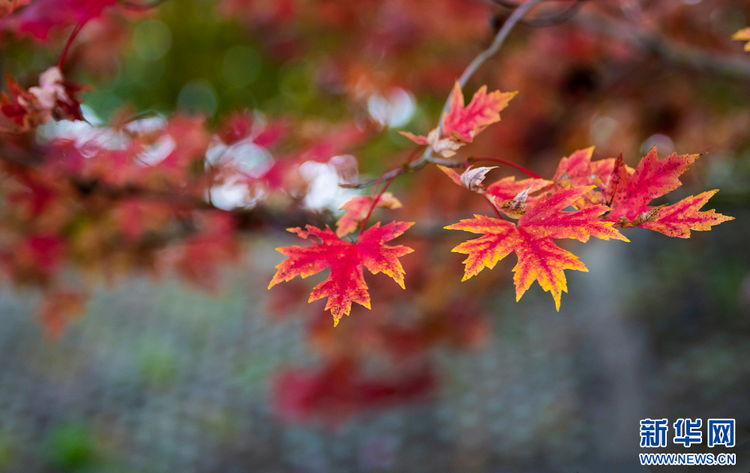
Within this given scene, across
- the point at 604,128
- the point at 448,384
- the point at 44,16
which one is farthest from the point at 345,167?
the point at 448,384

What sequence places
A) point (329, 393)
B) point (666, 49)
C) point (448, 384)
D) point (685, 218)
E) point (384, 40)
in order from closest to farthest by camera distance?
point (685, 218) < point (666, 49) < point (384, 40) < point (329, 393) < point (448, 384)

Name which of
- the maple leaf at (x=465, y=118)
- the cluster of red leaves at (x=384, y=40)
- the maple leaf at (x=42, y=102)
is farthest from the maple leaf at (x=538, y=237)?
the cluster of red leaves at (x=384, y=40)

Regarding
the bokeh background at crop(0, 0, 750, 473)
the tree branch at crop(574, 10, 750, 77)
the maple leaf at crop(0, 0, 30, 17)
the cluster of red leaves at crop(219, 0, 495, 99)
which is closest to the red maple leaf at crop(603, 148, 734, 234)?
the bokeh background at crop(0, 0, 750, 473)

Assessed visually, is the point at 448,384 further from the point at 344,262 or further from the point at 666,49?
the point at 344,262

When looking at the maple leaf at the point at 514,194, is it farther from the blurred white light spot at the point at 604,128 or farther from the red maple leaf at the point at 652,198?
the blurred white light spot at the point at 604,128

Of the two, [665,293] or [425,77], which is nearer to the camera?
[425,77]

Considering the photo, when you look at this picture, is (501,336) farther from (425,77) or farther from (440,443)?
(425,77)

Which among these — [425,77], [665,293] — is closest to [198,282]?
[425,77]
